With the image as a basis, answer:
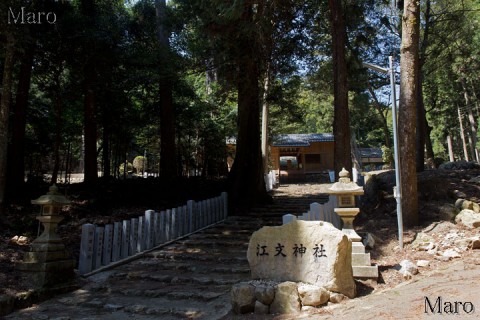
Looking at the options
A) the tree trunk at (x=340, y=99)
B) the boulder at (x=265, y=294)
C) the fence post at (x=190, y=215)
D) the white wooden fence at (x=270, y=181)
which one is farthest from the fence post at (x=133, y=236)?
the white wooden fence at (x=270, y=181)

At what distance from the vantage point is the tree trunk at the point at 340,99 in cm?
931

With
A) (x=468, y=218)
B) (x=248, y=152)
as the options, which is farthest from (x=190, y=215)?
(x=468, y=218)

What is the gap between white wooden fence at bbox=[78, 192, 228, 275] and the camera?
23.5 ft

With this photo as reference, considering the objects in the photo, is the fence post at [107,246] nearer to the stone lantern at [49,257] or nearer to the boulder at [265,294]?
the stone lantern at [49,257]

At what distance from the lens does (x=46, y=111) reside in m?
15.6

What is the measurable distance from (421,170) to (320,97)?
14399mm

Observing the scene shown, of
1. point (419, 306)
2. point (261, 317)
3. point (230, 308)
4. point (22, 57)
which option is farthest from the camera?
point (22, 57)

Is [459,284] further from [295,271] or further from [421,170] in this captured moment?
[421,170]

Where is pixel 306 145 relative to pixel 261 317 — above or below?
above

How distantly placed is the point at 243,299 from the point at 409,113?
5.62m

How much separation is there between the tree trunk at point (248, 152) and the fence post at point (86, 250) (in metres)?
5.50

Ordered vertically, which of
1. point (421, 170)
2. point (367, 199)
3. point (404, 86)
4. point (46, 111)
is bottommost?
point (367, 199)

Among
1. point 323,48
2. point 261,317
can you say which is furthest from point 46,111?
point 261,317

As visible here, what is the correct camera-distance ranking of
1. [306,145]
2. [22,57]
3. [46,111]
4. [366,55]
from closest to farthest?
[22,57] < [46,111] < [366,55] < [306,145]
